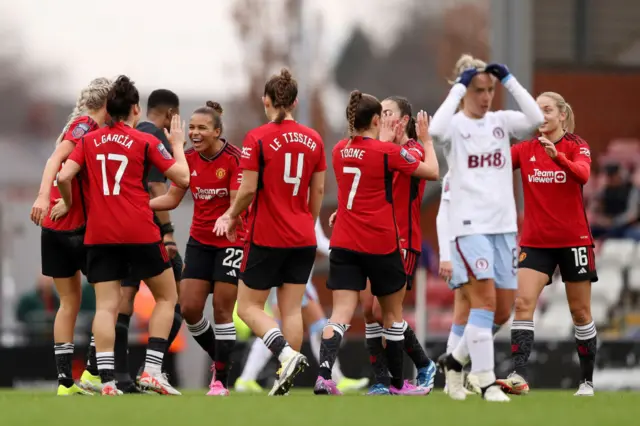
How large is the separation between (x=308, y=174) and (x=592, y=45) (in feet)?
45.1

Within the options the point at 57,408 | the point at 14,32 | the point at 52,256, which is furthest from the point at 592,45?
the point at 57,408

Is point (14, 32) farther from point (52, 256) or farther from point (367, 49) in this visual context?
point (52, 256)

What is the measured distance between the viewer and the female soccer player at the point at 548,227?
1091 cm

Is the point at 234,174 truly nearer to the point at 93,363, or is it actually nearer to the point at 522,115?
the point at 93,363

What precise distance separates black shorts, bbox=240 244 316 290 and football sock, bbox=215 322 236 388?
2.98 ft

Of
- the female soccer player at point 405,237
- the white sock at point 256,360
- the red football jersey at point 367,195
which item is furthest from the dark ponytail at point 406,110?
the white sock at point 256,360

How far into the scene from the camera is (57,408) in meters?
8.67

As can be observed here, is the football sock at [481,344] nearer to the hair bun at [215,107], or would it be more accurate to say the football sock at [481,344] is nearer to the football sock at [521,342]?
the football sock at [521,342]

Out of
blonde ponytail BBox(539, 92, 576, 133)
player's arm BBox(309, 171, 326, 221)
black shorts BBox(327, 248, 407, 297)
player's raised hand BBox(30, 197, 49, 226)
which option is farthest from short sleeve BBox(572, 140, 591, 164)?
player's raised hand BBox(30, 197, 49, 226)

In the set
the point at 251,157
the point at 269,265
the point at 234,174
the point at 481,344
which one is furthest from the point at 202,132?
the point at 481,344

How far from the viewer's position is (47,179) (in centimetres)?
1048

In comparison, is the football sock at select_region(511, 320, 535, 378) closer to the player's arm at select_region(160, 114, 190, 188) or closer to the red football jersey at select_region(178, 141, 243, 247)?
the red football jersey at select_region(178, 141, 243, 247)

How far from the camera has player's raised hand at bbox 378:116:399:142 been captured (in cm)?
1093

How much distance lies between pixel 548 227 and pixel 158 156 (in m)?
2.94
